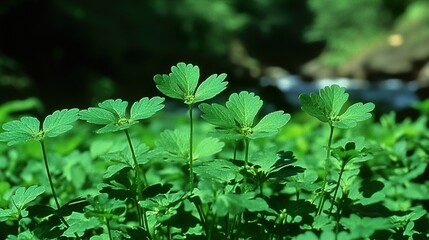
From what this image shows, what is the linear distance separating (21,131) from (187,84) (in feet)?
0.84

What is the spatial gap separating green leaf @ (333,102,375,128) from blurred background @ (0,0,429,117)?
879 cm

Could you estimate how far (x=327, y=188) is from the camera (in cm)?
96

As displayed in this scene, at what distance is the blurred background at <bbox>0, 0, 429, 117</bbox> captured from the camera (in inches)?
550

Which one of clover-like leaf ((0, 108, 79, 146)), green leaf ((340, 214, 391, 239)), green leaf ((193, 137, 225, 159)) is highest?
clover-like leaf ((0, 108, 79, 146))

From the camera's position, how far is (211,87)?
3.02 feet

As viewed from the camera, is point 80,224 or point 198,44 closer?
point 80,224

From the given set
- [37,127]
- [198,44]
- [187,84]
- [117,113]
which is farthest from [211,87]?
[198,44]

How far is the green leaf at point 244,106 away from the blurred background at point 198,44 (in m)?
8.82

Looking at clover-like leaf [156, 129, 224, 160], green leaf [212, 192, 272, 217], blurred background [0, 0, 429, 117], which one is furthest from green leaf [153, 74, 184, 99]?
blurred background [0, 0, 429, 117]

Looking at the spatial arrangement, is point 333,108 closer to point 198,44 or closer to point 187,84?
point 187,84

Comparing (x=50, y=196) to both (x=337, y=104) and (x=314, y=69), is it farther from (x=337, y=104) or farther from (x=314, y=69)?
(x=314, y=69)

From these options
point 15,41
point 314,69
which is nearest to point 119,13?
point 15,41

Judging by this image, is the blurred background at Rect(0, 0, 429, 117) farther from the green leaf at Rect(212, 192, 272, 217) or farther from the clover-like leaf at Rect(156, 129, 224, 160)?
the green leaf at Rect(212, 192, 272, 217)

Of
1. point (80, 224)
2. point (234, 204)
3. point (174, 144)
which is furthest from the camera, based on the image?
point (174, 144)
